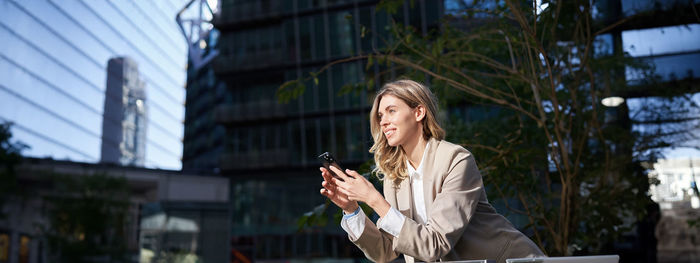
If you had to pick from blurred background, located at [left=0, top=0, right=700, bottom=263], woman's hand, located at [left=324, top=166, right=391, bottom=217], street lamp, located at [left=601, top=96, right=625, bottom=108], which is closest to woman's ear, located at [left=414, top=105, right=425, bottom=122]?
woman's hand, located at [left=324, top=166, right=391, bottom=217]

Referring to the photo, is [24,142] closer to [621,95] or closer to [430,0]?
[430,0]

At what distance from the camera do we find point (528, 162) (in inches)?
182

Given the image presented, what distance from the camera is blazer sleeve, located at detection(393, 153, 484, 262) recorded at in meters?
1.66

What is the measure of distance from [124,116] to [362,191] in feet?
137

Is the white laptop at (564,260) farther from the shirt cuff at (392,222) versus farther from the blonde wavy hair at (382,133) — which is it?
the blonde wavy hair at (382,133)

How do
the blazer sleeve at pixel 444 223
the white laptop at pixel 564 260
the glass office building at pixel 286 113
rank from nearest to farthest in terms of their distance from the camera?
the white laptop at pixel 564 260
the blazer sleeve at pixel 444 223
the glass office building at pixel 286 113

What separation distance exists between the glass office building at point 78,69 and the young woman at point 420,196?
27.7 meters

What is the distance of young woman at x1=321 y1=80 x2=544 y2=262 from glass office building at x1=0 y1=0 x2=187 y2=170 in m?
27.7

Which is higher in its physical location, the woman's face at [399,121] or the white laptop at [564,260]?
the woman's face at [399,121]

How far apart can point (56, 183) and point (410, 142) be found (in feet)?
96.5


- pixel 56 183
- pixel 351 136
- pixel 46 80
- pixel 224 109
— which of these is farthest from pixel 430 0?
pixel 46 80

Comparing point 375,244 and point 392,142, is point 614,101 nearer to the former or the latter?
point 392,142

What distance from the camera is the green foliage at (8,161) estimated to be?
2235cm

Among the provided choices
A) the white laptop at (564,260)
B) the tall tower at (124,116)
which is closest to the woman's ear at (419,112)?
the white laptop at (564,260)
